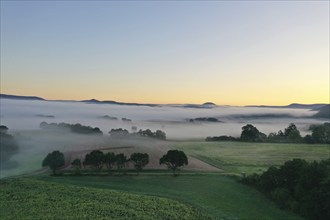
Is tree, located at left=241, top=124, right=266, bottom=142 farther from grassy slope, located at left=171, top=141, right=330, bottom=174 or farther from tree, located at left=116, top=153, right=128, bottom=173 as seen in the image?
tree, located at left=116, top=153, right=128, bottom=173

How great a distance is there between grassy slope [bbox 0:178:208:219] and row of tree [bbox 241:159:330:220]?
682 inches

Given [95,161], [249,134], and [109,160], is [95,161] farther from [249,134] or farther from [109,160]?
[249,134]

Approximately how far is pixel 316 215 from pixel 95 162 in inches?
2017

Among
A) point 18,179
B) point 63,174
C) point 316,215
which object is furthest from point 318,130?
point 18,179

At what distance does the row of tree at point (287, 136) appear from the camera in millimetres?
150500

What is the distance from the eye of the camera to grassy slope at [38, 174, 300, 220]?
6181 centimetres

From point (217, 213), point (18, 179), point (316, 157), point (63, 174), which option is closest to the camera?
point (217, 213)

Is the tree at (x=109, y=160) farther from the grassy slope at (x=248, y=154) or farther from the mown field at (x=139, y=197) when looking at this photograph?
the grassy slope at (x=248, y=154)

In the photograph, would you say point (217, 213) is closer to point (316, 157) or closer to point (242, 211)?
point (242, 211)

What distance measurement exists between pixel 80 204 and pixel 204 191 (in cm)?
2433

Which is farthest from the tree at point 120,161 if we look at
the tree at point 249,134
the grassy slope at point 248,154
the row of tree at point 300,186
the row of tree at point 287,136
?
the tree at point 249,134

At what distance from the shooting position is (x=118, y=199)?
214 ft

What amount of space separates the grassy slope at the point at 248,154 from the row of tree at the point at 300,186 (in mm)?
14985

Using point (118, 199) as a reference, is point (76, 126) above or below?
above
